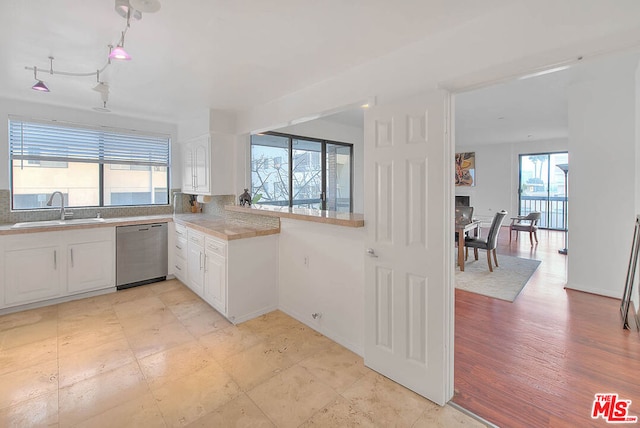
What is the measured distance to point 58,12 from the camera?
174 centimetres

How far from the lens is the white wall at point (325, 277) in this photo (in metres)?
2.54

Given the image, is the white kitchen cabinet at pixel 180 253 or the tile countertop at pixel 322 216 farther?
the white kitchen cabinet at pixel 180 253

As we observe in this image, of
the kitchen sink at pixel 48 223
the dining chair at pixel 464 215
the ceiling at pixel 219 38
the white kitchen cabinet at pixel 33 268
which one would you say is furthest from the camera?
the dining chair at pixel 464 215

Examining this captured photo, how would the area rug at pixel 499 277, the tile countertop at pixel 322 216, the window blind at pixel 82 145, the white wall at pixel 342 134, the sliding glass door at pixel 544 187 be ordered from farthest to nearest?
the sliding glass door at pixel 544 187 → the white wall at pixel 342 134 → the area rug at pixel 499 277 → the window blind at pixel 82 145 → the tile countertop at pixel 322 216

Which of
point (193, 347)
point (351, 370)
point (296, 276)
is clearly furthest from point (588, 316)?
point (193, 347)

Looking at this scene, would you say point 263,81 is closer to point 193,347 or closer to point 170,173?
point 193,347

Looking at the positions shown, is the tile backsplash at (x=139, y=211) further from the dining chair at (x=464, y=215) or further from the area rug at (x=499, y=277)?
the dining chair at (x=464, y=215)

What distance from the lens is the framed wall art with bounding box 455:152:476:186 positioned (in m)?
9.56

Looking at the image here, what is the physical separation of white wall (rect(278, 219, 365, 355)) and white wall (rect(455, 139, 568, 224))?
7.21 metres

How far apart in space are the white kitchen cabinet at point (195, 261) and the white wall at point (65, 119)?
1592mm

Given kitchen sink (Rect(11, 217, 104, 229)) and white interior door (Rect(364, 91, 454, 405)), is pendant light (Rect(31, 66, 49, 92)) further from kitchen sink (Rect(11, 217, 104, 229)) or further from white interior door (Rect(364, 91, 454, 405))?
white interior door (Rect(364, 91, 454, 405))

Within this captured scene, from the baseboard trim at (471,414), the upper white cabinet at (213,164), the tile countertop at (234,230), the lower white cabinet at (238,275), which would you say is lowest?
the baseboard trim at (471,414)

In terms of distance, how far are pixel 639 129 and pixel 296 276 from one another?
3.88 m
